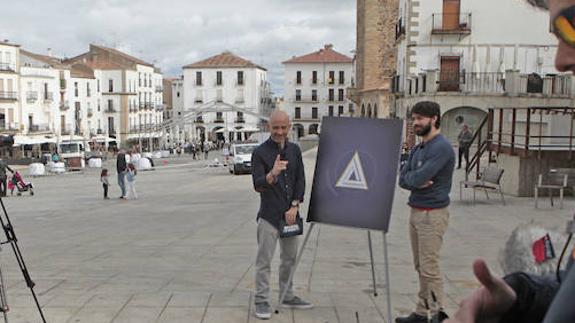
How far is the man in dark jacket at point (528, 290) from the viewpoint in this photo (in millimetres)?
1054

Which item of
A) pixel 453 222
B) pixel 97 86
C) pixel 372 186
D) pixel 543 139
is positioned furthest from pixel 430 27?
pixel 97 86

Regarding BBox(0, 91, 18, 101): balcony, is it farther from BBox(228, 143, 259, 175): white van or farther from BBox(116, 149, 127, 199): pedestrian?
BBox(116, 149, 127, 199): pedestrian

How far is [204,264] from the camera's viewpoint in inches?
283

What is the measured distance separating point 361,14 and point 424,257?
38478 millimetres

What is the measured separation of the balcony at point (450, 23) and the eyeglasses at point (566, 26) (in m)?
26.7

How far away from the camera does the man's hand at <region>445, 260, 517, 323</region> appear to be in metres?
1.22

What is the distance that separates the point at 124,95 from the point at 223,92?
16163 mm

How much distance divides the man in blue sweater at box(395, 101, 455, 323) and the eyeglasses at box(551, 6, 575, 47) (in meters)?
A: 3.44

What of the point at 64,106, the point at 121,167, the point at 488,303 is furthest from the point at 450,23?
the point at 64,106

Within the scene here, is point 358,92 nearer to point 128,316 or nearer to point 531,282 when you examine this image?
point 128,316

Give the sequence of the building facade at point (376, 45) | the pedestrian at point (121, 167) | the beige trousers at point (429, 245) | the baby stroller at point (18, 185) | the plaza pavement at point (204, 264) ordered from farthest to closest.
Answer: the building facade at point (376, 45) → the baby stroller at point (18, 185) → the pedestrian at point (121, 167) → the plaza pavement at point (204, 264) → the beige trousers at point (429, 245)

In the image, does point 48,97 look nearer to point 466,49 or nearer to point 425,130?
point 466,49

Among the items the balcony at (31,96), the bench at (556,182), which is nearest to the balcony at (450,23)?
the bench at (556,182)

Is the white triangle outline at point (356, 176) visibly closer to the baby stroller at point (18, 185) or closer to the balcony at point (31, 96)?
the baby stroller at point (18, 185)
